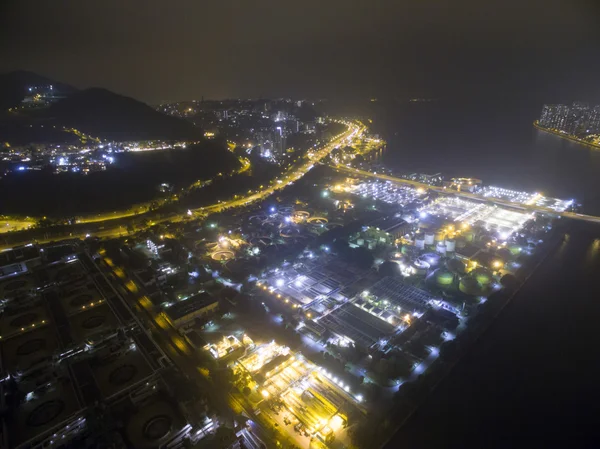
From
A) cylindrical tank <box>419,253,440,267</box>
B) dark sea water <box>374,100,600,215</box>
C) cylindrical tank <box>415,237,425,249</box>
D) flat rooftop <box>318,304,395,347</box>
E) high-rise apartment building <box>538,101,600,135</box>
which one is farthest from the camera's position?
high-rise apartment building <box>538,101,600,135</box>

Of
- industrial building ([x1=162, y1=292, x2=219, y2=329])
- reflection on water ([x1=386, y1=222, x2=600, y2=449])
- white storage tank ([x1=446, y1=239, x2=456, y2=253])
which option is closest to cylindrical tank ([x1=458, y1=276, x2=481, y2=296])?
reflection on water ([x1=386, y1=222, x2=600, y2=449])

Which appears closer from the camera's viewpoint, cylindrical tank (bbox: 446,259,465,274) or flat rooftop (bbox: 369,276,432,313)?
flat rooftop (bbox: 369,276,432,313)

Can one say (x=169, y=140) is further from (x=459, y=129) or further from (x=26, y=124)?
(x=459, y=129)

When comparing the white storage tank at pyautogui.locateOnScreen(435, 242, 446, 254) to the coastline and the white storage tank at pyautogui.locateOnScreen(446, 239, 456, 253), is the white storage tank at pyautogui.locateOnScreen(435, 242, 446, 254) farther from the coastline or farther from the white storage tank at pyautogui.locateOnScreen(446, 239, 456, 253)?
the coastline

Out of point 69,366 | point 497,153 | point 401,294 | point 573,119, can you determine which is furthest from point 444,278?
point 573,119

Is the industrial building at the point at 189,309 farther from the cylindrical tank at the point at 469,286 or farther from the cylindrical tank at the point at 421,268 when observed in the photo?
the cylindrical tank at the point at 469,286

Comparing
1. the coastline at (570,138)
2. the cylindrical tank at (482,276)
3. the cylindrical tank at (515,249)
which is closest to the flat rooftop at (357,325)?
the cylindrical tank at (482,276)

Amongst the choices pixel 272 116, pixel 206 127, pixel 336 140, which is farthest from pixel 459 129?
pixel 206 127
